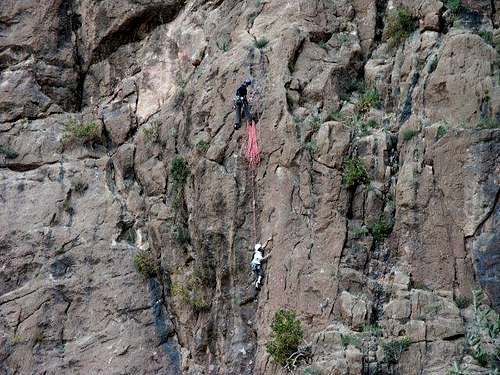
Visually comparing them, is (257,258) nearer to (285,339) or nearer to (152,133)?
(285,339)

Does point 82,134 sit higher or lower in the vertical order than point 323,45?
lower

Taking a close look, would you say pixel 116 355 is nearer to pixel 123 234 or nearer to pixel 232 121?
pixel 123 234

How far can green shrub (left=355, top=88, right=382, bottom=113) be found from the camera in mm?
16422

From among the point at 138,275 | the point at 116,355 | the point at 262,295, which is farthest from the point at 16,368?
the point at 262,295

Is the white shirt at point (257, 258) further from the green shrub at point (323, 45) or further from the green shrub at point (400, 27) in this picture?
the green shrub at point (400, 27)

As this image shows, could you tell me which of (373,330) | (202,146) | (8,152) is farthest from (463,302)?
(8,152)

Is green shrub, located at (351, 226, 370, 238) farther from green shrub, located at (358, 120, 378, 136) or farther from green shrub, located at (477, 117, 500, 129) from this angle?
green shrub, located at (477, 117, 500, 129)

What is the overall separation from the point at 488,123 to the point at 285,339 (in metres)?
5.92

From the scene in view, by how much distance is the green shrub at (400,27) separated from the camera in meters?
16.9

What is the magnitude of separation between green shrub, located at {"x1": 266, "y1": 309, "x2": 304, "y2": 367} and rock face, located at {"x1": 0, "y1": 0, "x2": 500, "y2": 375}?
30 cm

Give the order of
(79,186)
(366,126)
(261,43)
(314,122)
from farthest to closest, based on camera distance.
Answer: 1. (79,186)
2. (261,43)
3. (314,122)
4. (366,126)

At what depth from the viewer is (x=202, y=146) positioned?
17531mm

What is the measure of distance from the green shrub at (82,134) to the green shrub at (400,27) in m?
8.86

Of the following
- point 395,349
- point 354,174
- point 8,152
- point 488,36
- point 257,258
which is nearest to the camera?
point 395,349
